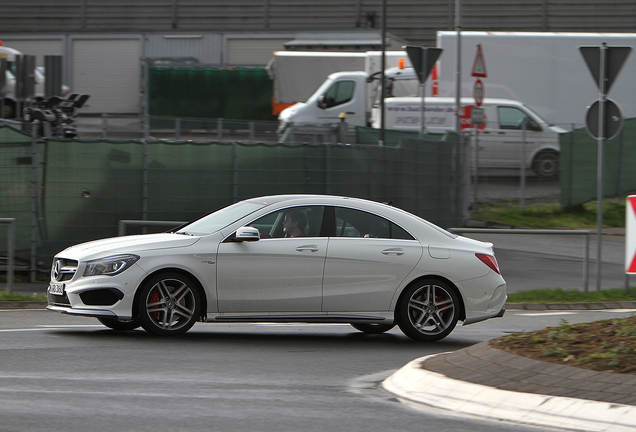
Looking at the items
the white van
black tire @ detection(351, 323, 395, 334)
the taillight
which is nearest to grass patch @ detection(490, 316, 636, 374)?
the taillight

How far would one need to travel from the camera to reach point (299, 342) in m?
9.78

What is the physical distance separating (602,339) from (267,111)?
3200cm

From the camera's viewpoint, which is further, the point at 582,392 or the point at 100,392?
the point at 100,392

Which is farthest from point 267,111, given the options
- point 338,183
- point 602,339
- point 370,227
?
point 602,339

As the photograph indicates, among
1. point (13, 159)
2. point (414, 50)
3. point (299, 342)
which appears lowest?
point (299, 342)

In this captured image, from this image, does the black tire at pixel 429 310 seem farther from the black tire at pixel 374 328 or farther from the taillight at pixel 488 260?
the black tire at pixel 374 328

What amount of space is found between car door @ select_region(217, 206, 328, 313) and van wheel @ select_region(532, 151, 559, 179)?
48.6 ft

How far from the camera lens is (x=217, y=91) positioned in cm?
3875

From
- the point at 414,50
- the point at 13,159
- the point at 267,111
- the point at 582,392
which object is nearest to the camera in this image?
the point at 582,392

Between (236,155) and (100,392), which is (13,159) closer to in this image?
(236,155)

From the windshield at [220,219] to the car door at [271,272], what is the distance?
220 mm

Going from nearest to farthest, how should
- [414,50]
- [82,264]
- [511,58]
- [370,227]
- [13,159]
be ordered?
[82,264] < [370,227] < [13,159] < [414,50] < [511,58]

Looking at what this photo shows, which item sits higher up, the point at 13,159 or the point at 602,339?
the point at 13,159

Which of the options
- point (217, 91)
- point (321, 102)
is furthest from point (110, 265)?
point (217, 91)
